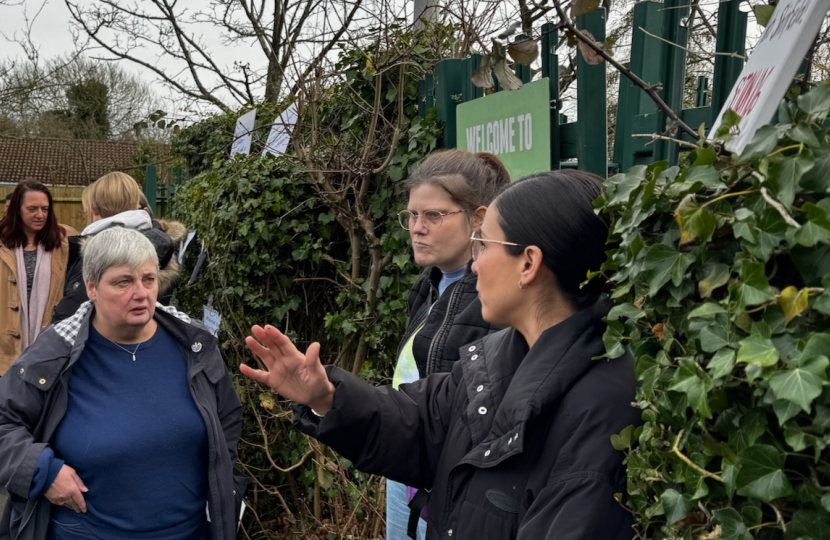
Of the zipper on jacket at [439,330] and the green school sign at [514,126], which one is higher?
the green school sign at [514,126]

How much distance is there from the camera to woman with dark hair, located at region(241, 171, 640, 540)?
1347 millimetres

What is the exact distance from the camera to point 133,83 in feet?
82.1

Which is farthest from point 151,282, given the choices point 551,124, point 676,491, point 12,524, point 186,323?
point 676,491

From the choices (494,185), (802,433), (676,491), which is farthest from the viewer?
(494,185)

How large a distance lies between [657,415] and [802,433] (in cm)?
30

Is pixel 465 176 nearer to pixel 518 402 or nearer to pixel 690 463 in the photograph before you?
pixel 518 402

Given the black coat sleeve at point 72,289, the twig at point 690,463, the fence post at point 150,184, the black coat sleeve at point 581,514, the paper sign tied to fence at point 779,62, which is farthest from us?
the fence post at point 150,184

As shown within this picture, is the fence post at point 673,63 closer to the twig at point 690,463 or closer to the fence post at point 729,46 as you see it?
the fence post at point 729,46

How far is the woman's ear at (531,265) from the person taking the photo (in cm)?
156

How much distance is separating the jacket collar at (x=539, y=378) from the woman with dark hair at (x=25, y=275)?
165 inches

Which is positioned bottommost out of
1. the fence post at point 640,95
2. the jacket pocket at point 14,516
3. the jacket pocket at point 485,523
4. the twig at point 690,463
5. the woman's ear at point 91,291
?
the jacket pocket at point 14,516

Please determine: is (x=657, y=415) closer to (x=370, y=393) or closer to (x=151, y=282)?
(x=370, y=393)

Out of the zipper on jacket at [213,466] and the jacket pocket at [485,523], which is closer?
the jacket pocket at [485,523]

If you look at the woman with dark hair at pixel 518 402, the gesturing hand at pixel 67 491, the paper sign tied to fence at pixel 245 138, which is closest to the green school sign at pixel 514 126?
the woman with dark hair at pixel 518 402
